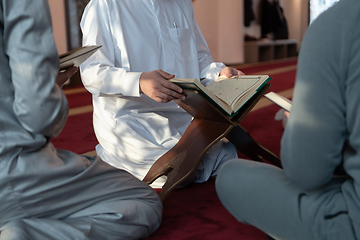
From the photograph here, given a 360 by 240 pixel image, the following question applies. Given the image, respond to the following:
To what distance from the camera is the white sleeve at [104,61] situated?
1507 mm

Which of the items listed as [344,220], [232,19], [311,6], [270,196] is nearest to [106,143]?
[270,196]

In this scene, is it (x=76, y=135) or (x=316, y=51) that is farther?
(x=76, y=135)

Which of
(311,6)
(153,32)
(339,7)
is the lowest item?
(311,6)

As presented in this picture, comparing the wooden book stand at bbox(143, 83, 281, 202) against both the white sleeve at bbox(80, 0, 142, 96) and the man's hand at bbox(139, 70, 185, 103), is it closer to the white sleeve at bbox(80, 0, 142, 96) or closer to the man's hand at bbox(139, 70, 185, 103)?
the man's hand at bbox(139, 70, 185, 103)

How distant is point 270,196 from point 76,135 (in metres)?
2.04

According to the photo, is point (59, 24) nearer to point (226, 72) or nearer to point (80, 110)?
point (80, 110)

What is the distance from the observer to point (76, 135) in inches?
107

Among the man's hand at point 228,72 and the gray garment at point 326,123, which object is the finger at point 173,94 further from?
the gray garment at point 326,123

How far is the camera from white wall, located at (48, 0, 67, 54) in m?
5.16

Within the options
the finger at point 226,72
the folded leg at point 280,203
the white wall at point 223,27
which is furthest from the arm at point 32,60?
the white wall at point 223,27

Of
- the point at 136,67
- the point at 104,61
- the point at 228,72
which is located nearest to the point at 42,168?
the point at 104,61

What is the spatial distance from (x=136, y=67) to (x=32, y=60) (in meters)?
0.92

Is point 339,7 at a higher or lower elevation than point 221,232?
higher

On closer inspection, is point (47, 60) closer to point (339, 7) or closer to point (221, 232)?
point (339, 7)
